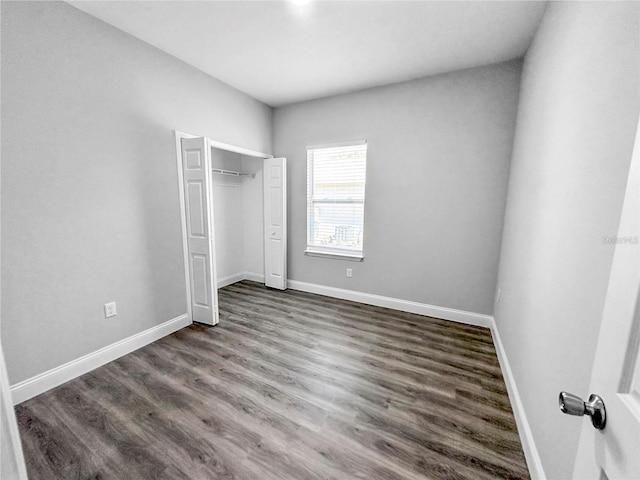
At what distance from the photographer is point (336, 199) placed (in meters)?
3.62

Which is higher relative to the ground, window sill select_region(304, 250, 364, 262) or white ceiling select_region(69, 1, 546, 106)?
white ceiling select_region(69, 1, 546, 106)

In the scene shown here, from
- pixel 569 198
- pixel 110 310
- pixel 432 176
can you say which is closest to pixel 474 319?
pixel 432 176

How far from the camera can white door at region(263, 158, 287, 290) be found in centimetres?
380

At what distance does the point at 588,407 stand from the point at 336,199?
3.21 meters

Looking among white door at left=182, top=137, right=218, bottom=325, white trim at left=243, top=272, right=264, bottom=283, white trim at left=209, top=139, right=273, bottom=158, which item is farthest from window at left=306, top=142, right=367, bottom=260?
white door at left=182, top=137, right=218, bottom=325

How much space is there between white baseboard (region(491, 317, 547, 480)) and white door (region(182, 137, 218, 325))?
2713mm

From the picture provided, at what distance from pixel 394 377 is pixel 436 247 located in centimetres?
160

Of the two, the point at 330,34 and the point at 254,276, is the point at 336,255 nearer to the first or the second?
the point at 254,276

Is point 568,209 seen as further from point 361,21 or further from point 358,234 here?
point 358,234

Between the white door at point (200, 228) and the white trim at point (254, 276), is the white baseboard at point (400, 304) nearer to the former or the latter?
the white trim at point (254, 276)

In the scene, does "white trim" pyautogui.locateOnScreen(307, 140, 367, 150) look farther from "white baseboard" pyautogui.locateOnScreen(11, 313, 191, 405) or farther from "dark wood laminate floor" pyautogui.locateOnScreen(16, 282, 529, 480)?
"white baseboard" pyautogui.locateOnScreen(11, 313, 191, 405)

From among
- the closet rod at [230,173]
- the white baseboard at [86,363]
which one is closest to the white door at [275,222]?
the closet rod at [230,173]

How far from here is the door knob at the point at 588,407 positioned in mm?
536

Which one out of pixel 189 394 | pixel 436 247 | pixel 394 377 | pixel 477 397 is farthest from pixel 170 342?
pixel 436 247
